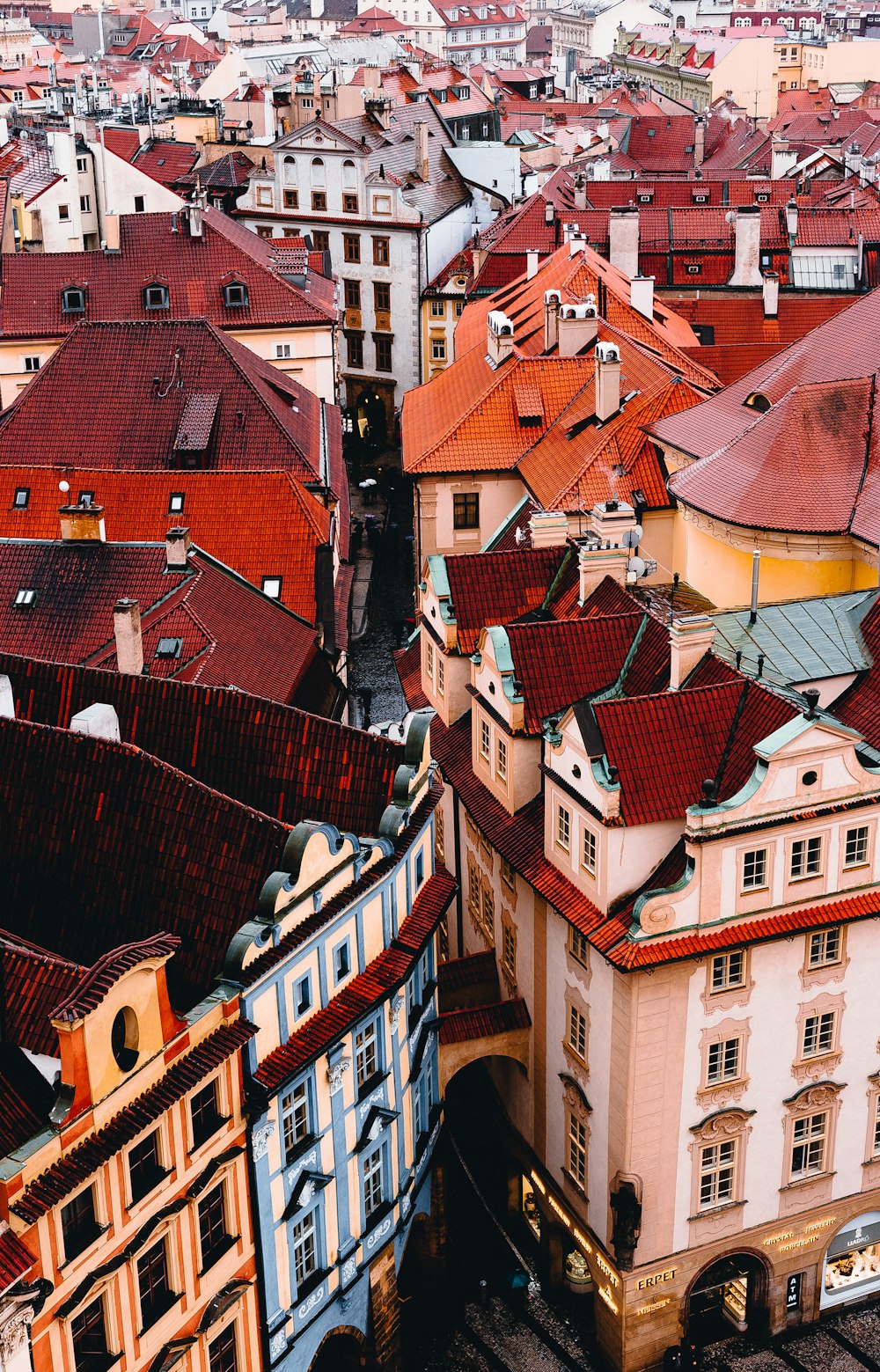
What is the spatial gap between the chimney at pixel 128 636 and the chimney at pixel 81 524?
875cm

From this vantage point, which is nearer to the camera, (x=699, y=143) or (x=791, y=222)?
(x=791, y=222)

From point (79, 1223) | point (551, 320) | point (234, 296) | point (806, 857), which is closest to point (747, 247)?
point (551, 320)

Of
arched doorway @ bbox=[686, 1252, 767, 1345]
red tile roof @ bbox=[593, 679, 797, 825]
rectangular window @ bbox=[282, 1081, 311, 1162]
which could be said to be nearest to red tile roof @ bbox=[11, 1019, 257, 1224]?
rectangular window @ bbox=[282, 1081, 311, 1162]

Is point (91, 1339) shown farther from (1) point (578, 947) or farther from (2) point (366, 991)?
(1) point (578, 947)

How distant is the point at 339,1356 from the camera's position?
47500mm

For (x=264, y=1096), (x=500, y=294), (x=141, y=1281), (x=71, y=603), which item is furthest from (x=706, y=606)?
(x=500, y=294)

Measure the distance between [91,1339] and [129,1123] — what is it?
15.1ft

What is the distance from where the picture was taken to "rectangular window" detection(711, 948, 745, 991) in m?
44.8

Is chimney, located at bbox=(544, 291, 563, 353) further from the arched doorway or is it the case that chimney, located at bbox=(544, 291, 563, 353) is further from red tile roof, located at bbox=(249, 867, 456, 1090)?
the arched doorway

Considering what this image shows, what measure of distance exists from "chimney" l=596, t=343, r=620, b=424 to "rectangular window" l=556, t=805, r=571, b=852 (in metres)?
33.2

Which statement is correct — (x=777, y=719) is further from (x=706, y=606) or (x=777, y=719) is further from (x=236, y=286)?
(x=236, y=286)

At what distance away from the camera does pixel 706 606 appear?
58.2m

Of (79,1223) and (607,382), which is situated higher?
(607,382)

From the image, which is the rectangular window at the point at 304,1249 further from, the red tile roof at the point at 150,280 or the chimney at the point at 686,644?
the red tile roof at the point at 150,280
